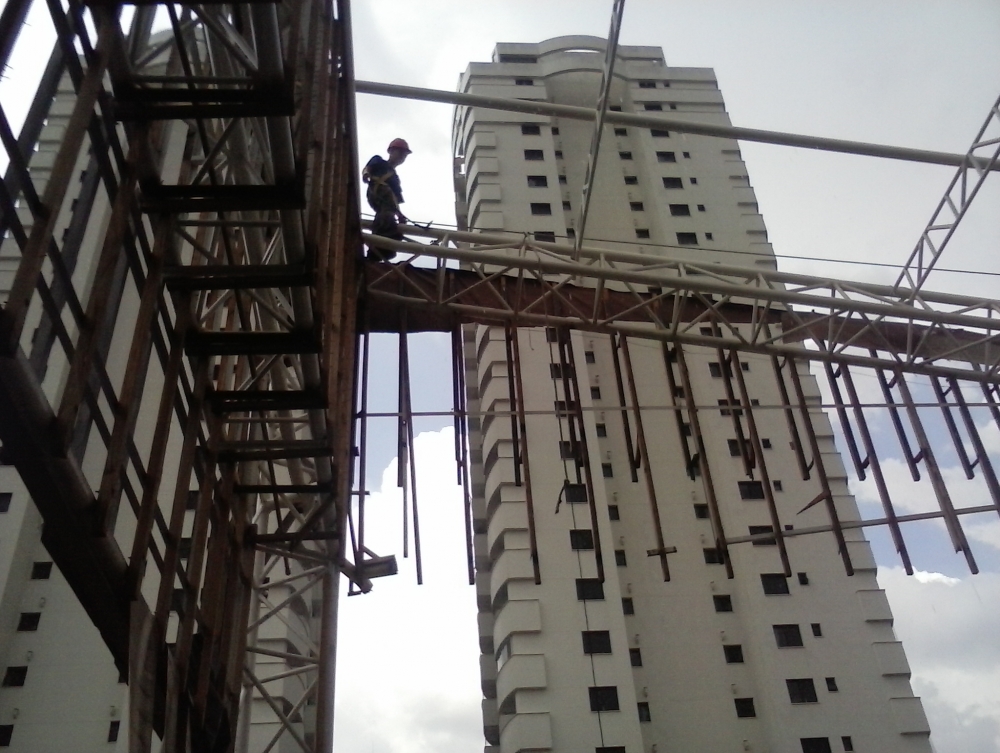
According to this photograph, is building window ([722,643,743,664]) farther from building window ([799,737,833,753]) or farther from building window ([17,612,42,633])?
building window ([17,612,42,633])

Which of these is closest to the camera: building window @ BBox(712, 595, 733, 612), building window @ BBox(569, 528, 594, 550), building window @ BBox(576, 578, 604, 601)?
building window @ BBox(576, 578, 604, 601)

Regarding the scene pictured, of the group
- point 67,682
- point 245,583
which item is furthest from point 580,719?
point 245,583

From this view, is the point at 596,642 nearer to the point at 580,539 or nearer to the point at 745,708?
the point at 580,539

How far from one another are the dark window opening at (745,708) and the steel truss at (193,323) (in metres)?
16.6

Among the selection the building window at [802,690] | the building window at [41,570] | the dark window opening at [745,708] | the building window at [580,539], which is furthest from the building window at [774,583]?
the building window at [41,570]

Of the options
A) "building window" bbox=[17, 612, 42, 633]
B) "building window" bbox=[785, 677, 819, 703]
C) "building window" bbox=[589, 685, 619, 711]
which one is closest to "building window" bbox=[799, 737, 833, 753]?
"building window" bbox=[785, 677, 819, 703]

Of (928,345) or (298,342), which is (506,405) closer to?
(928,345)

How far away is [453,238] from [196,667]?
22.6 ft

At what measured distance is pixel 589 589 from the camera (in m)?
24.0

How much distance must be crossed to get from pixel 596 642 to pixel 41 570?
13.7 meters

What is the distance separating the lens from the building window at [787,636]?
24375mm

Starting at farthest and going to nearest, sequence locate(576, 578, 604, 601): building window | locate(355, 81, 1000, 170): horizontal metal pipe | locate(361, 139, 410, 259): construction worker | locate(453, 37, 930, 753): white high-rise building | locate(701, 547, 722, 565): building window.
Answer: locate(701, 547, 722, 565): building window → locate(576, 578, 604, 601): building window → locate(453, 37, 930, 753): white high-rise building → locate(361, 139, 410, 259): construction worker → locate(355, 81, 1000, 170): horizontal metal pipe

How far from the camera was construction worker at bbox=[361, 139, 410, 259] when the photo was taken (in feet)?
41.4

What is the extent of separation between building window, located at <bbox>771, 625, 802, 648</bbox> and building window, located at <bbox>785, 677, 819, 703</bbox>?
0.96 m
